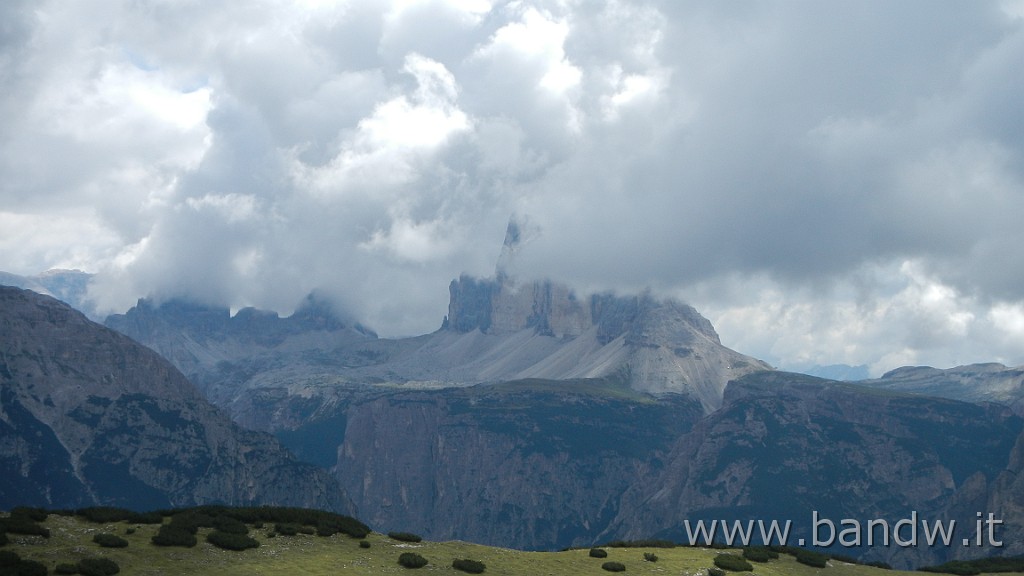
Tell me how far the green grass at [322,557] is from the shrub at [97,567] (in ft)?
3.31

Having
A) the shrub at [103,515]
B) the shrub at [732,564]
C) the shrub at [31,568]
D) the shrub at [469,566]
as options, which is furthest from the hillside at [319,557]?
the shrub at [31,568]

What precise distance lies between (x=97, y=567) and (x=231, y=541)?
10.8 meters

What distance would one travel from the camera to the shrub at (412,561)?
70.7 metres

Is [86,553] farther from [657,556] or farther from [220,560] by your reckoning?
[657,556]

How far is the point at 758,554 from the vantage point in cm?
8694

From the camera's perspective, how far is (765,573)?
80.2m

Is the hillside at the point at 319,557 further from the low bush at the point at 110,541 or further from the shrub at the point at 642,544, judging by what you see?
the shrub at the point at 642,544

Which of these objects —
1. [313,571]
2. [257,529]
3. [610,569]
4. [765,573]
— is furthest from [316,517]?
[765,573]

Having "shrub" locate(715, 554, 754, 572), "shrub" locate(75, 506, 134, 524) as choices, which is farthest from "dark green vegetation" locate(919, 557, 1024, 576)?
"shrub" locate(75, 506, 134, 524)

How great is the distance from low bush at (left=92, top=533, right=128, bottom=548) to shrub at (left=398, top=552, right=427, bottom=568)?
18432 millimetres

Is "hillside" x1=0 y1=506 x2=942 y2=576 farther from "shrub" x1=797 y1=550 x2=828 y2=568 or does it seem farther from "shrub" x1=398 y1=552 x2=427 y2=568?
"shrub" x1=797 y1=550 x2=828 y2=568

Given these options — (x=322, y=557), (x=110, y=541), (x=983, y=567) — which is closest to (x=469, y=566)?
(x=322, y=557)

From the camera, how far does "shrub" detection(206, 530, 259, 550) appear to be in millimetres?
68938

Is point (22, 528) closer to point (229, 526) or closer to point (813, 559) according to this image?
point (229, 526)
